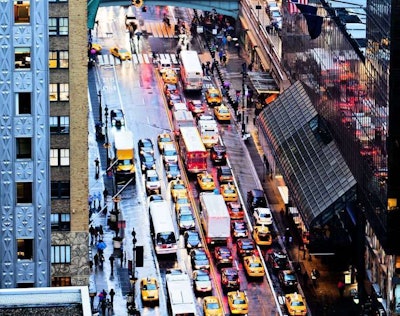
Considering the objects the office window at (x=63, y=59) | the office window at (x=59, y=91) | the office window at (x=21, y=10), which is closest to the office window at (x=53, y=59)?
the office window at (x=63, y=59)

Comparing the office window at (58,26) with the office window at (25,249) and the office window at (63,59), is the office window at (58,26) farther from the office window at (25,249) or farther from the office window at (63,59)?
the office window at (25,249)

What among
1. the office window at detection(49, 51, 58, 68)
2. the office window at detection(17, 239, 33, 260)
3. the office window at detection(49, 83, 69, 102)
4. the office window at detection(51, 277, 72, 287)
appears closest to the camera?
the office window at detection(49, 51, 58, 68)

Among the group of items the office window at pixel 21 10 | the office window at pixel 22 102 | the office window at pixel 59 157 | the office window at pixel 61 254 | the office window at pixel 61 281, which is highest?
the office window at pixel 21 10

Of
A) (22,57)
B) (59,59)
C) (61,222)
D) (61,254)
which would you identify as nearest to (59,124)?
(59,59)

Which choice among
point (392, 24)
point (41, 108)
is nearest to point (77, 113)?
point (41, 108)

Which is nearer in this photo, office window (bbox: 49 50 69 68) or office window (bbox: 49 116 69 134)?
office window (bbox: 49 50 69 68)

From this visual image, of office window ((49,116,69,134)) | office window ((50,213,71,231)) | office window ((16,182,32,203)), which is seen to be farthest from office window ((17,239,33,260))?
office window ((49,116,69,134))

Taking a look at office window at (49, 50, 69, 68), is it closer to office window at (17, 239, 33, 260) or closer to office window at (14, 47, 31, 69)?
office window at (14, 47, 31, 69)
